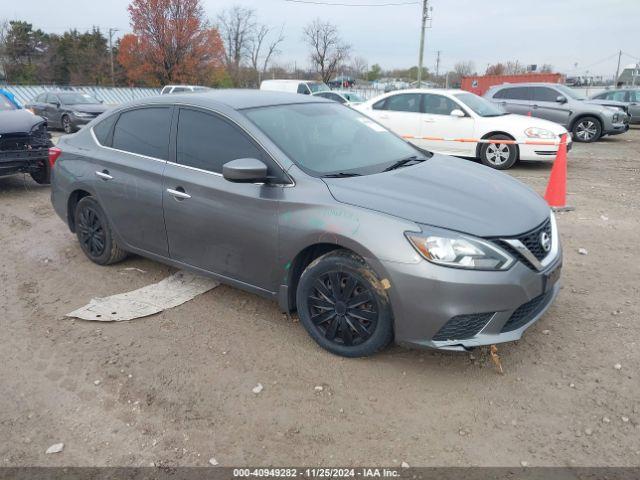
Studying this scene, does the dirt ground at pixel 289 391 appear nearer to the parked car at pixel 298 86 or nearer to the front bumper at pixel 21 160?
the front bumper at pixel 21 160

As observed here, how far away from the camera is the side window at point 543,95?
1464cm

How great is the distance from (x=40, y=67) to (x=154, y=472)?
203 feet

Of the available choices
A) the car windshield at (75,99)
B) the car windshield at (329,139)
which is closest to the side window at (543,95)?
the car windshield at (329,139)

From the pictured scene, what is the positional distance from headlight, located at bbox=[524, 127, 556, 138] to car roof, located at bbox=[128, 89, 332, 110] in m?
6.71

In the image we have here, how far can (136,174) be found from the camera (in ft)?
14.0

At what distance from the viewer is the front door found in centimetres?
351

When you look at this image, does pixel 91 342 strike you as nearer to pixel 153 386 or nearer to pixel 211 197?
pixel 153 386

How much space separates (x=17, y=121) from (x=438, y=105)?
7.61 metres

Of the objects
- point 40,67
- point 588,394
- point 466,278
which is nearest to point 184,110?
point 466,278

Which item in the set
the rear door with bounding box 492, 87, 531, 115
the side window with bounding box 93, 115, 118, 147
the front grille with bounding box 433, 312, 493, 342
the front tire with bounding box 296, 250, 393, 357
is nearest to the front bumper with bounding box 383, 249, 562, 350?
the front grille with bounding box 433, 312, 493, 342

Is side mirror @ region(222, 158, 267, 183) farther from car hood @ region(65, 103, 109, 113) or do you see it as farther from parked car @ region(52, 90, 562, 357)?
car hood @ region(65, 103, 109, 113)

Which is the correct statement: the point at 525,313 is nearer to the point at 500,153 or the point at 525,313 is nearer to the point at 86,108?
the point at 500,153

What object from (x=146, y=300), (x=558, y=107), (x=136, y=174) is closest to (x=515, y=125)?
(x=558, y=107)

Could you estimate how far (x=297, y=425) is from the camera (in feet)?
9.11
